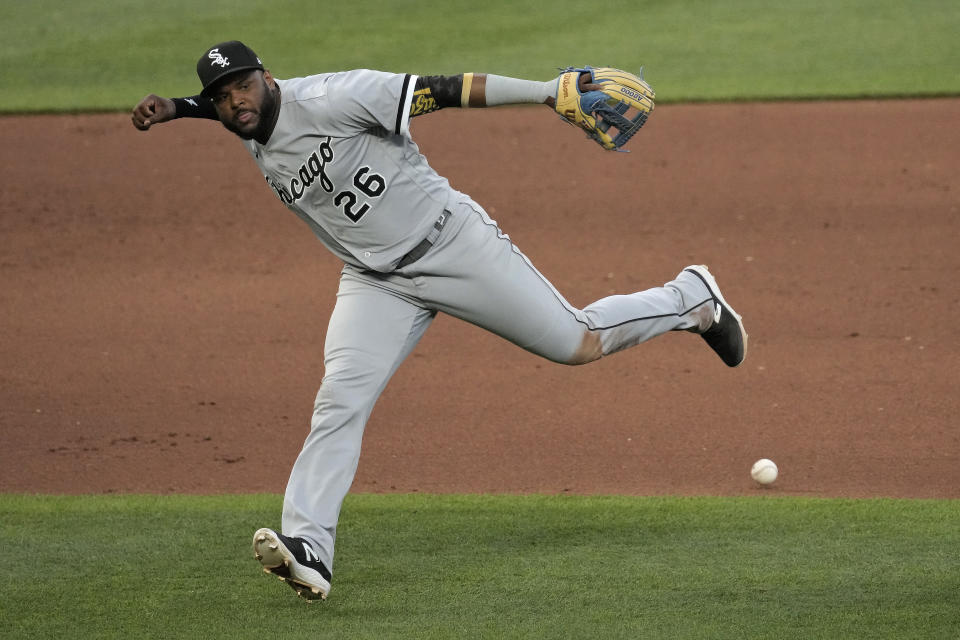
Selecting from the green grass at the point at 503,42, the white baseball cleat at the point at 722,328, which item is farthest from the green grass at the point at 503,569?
the green grass at the point at 503,42

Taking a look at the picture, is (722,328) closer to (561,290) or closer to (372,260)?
(372,260)

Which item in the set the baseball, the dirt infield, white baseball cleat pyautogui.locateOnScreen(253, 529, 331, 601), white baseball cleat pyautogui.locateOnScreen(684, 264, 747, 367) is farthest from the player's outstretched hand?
the baseball

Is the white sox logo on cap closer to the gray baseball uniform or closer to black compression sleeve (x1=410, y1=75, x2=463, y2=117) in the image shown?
the gray baseball uniform

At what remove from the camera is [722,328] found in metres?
5.57

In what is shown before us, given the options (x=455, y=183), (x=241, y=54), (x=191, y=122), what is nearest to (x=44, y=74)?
(x=191, y=122)

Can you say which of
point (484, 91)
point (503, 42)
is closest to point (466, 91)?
point (484, 91)

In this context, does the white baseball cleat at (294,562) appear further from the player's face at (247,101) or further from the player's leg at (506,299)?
the player's face at (247,101)

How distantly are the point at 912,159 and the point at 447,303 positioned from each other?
23.3 ft

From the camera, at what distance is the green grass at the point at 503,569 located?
4.47 m

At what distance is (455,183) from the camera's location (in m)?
10.9

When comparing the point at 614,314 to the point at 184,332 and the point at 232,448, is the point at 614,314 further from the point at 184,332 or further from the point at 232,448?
the point at 184,332

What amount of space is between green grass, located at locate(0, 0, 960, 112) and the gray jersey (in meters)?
8.16

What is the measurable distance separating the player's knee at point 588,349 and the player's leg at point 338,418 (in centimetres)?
68

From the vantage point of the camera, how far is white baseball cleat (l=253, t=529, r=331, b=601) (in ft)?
14.4
